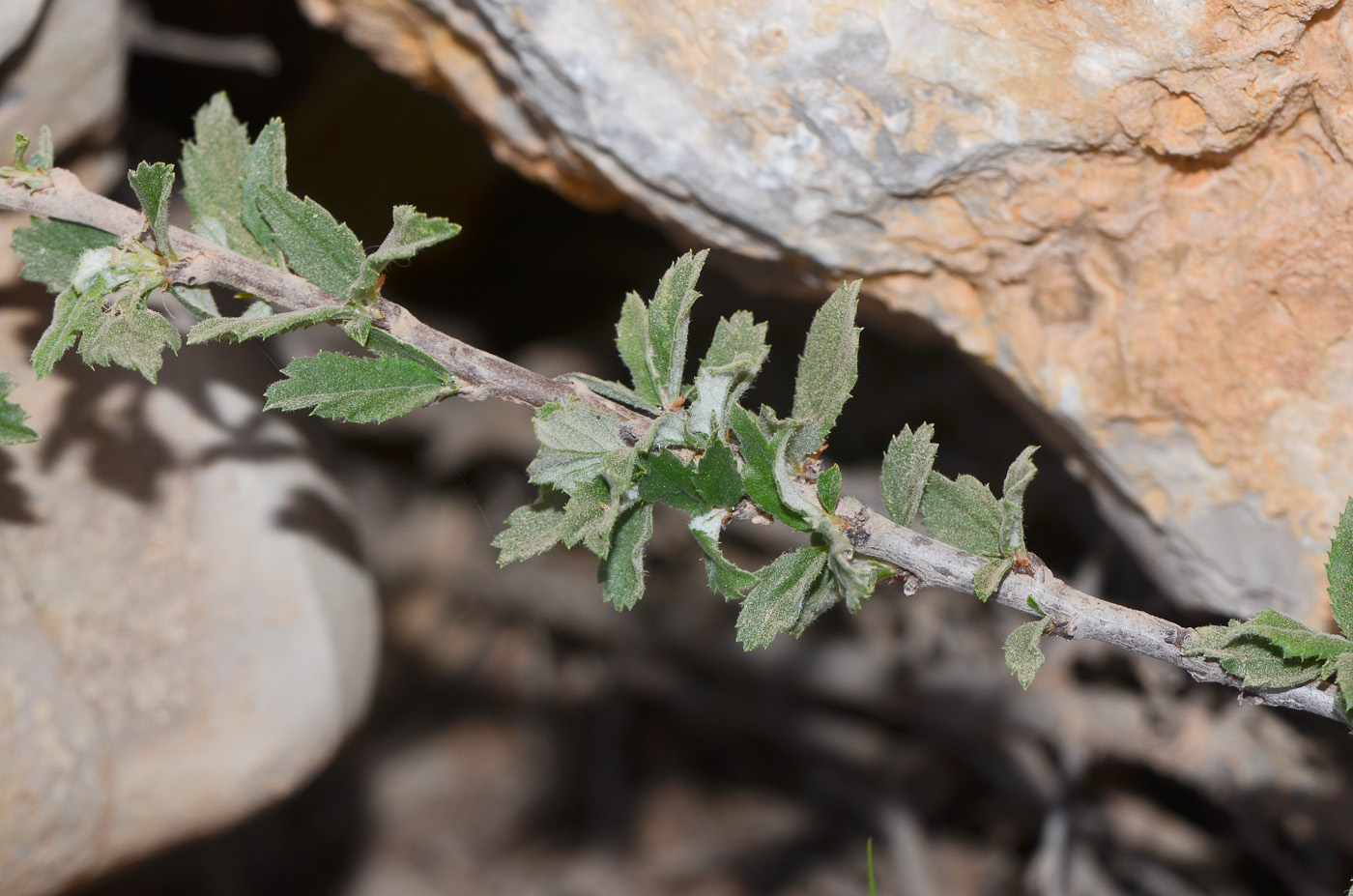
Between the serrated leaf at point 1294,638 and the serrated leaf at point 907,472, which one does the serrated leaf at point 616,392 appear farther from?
the serrated leaf at point 1294,638

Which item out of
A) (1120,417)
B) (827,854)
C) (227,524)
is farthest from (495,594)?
Result: (1120,417)

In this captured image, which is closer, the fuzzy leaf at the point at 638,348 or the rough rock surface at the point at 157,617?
the fuzzy leaf at the point at 638,348

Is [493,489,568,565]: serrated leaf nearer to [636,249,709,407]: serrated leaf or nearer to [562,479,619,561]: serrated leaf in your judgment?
[562,479,619,561]: serrated leaf

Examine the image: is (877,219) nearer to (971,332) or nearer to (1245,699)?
(971,332)

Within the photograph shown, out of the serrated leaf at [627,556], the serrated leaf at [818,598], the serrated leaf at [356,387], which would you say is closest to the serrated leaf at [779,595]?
the serrated leaf at [818,598]

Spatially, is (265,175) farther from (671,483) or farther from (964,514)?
(964,514)

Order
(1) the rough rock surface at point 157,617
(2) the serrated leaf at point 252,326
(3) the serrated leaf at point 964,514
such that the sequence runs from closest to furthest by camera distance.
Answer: (2) the serrated leaf at point 252,326 → (3) the serrated leaf at point 964,514 → (1) the rough rock surface at point 157,617

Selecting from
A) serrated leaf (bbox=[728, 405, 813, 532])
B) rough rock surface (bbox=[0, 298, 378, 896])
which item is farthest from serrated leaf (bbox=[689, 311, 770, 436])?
→ rough rock surface (bbox=[0, 298, 378, 896])
